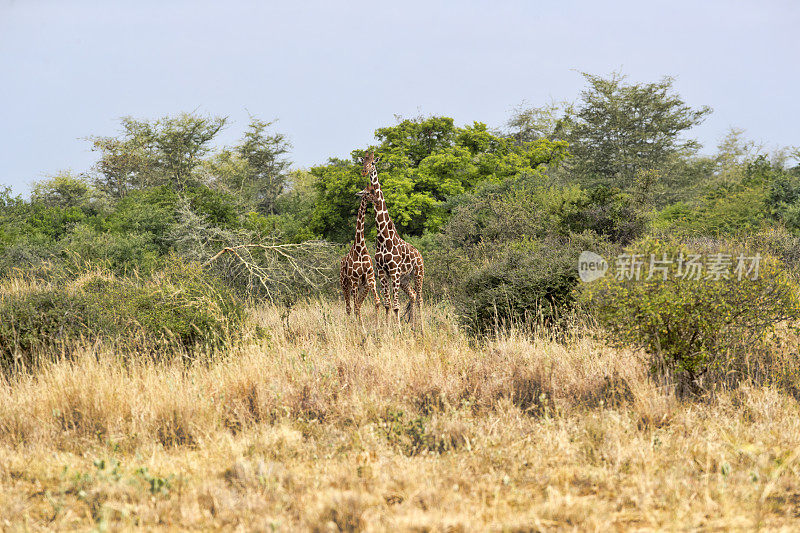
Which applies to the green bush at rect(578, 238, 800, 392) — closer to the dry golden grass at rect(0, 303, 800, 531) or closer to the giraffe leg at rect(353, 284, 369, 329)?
the dry golden grass at rect(0, 303, 800, 531)

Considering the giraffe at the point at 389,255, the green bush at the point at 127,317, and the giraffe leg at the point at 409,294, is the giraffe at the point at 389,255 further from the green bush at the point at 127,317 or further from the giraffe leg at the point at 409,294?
the green bush at the point at 127,317

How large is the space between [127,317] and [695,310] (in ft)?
25.1

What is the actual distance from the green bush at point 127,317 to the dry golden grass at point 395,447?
89cm

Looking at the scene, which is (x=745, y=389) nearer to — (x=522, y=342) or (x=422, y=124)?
(x=522, y=342)

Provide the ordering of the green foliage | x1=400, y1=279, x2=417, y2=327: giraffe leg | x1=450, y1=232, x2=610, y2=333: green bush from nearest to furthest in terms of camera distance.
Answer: x1=450, y1=232, x2=610, y2=333: green bush
x1=400, y1=279, x2=417, y2=327: giraffe leg
the green foliage

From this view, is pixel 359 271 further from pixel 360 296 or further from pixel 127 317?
pixel 127 317

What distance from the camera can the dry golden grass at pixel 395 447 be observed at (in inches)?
156

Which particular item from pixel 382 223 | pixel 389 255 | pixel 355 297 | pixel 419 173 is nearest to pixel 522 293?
pixel 389 255

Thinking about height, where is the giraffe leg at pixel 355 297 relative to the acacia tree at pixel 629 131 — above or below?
below

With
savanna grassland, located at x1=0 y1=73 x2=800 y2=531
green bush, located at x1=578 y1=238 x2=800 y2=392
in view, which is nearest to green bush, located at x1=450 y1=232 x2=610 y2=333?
savanna grassland, located at x1=0 y1=73 x2=800 y2=531

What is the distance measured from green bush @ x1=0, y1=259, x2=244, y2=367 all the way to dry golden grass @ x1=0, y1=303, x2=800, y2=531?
2.91 ft

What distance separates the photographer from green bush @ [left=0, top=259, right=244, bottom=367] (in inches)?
302

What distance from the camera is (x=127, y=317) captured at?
28.5 ft

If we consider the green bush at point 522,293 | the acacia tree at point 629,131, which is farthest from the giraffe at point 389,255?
the acacia tree at point 629,131
